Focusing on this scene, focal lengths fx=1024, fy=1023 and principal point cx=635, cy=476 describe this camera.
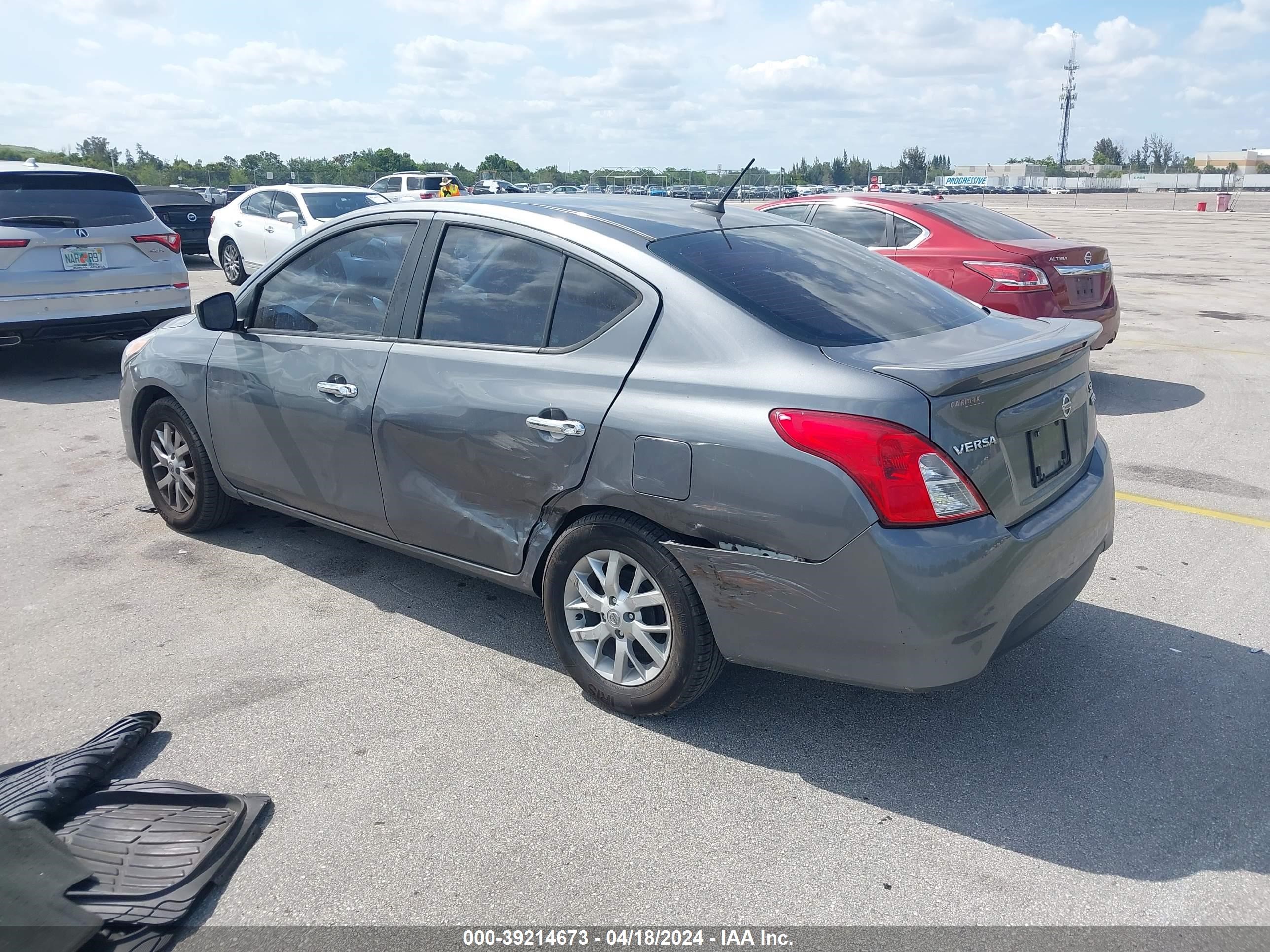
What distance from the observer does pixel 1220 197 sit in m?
47.0

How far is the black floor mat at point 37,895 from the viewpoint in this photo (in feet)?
7.79

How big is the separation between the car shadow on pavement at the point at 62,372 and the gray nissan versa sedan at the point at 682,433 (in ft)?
16.8

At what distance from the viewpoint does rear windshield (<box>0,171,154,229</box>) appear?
8531 mm

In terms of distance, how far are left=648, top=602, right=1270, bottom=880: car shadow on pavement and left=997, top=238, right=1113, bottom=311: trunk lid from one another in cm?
455

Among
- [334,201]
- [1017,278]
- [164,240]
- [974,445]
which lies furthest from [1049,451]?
[334,201]

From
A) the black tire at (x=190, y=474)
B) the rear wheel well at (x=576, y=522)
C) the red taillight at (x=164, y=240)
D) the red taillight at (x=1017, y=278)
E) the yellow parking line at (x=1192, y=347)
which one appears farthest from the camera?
the yellow parking line at (x=1192, y=347)

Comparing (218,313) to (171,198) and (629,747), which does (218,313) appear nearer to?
(629,747)

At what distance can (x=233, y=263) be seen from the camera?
54.3ft

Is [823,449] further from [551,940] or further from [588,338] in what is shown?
[551,940]

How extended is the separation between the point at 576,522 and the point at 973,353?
4.70 ft

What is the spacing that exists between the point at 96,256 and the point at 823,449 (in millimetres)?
8120

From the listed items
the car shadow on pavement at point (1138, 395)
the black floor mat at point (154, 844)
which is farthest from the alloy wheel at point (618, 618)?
the car shadow on pavement at point (1138, 395)

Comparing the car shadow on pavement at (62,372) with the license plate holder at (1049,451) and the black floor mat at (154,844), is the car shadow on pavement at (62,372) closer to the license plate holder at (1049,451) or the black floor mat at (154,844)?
the black floor mat at (154,844)

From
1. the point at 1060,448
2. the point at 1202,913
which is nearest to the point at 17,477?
the point at 1060,448
